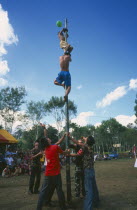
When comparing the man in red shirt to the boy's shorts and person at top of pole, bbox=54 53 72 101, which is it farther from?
the boy's shorts

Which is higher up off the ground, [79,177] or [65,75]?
[65,75]

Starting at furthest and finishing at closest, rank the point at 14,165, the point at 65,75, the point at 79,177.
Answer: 1. the point at 14,165
2. the point at 79,177
3. the point at 65,75

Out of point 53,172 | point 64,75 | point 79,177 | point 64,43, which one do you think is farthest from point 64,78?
point 79,177

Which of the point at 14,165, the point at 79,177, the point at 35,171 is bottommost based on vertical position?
the point at 14,165

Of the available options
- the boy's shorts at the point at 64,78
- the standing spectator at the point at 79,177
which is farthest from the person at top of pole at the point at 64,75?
the standing spectator at the point at 79,177

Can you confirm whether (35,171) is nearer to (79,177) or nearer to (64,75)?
(79,177)

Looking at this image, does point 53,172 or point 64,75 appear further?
point 64,75

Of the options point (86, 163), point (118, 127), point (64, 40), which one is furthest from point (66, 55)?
point (118, 127)

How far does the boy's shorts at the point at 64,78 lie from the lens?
5.92 meters

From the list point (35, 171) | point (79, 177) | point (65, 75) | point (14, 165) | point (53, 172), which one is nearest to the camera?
point (53, 172)

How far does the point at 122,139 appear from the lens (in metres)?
78.8

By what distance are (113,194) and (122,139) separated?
76.5 meters

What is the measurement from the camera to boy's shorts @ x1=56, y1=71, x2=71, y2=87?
233 inches

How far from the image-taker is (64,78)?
5965 millimetres
